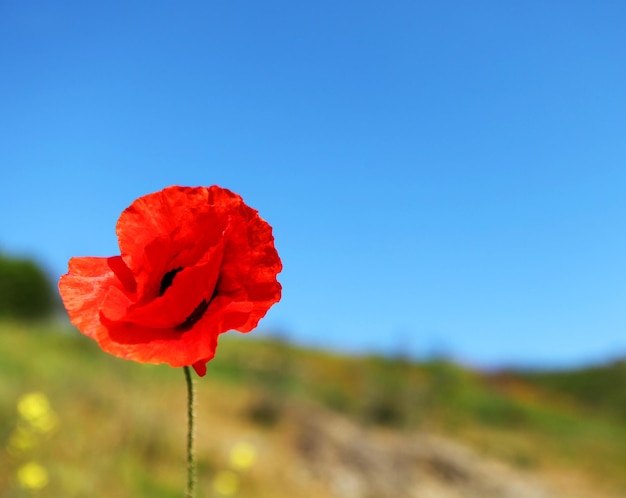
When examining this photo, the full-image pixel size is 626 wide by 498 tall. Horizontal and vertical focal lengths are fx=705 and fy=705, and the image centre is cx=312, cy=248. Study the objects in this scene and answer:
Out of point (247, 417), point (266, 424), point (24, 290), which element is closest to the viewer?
point (266, 424)

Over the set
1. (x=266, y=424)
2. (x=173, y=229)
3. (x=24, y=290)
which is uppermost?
(x=24, y=290)

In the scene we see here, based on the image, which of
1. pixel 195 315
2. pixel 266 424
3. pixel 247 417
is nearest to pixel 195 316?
Result: pixel 195 315

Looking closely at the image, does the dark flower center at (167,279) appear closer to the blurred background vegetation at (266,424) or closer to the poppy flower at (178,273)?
the poppy flower at (178,273)

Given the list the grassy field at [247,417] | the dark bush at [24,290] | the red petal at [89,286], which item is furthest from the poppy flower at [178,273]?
the dark bush at [24,290]

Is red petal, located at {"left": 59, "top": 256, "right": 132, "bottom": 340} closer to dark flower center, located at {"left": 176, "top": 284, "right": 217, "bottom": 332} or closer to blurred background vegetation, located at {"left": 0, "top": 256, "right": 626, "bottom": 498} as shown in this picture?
dark flower center, located at {"left": 176, "top": 284, "right": 217, "bottom": 332}

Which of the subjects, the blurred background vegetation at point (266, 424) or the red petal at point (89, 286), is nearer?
the red petal at point (89, 286)

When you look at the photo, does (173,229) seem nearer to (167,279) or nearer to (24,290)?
(167,279)

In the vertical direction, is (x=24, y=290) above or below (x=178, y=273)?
above
